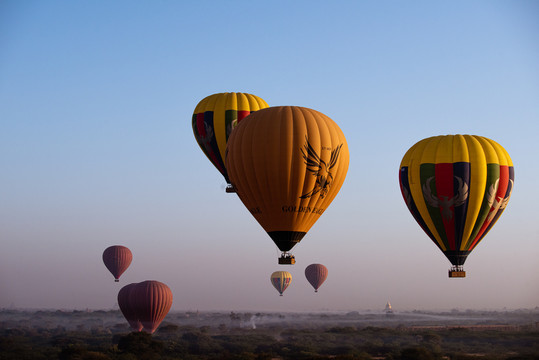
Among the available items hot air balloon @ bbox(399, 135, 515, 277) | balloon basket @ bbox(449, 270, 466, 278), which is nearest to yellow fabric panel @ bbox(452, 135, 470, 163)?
hot air balloon @ bbox(399, 135, 515, 277)

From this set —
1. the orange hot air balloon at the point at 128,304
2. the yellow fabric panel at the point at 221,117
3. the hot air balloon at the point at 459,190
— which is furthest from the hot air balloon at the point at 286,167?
the orange hot air balloon at the point at 128,304

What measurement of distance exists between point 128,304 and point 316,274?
96.3 ft

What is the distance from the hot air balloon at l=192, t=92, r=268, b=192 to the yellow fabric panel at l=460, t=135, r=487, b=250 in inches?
574

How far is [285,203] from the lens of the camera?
1298 inches

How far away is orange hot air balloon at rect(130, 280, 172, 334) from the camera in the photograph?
63406mm

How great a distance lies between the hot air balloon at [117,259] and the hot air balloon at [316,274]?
77.5 feet

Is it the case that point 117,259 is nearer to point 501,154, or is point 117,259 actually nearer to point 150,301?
point 150,301

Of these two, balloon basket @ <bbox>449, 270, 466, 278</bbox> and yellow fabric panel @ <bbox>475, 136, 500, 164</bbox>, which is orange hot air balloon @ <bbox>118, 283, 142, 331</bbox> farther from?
yellow fabric panel @ <bbox>475, 136, 500, 164</bbox>

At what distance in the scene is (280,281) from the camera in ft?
300

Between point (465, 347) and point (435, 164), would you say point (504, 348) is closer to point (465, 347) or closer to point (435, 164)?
point (465, 347)

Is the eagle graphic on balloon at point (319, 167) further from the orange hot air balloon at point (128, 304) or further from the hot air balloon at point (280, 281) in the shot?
the hot air balloon at point (280, 281)

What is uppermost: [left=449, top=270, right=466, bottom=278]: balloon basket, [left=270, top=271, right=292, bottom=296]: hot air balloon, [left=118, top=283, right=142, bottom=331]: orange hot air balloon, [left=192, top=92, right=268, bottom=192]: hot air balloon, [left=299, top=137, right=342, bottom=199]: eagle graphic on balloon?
[left=192, top=92, right=268, bottom=192]: hot air balloon

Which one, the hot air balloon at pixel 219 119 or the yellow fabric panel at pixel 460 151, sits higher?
the hot air balloon at pixel 219 119

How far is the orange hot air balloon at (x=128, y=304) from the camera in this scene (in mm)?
64425
